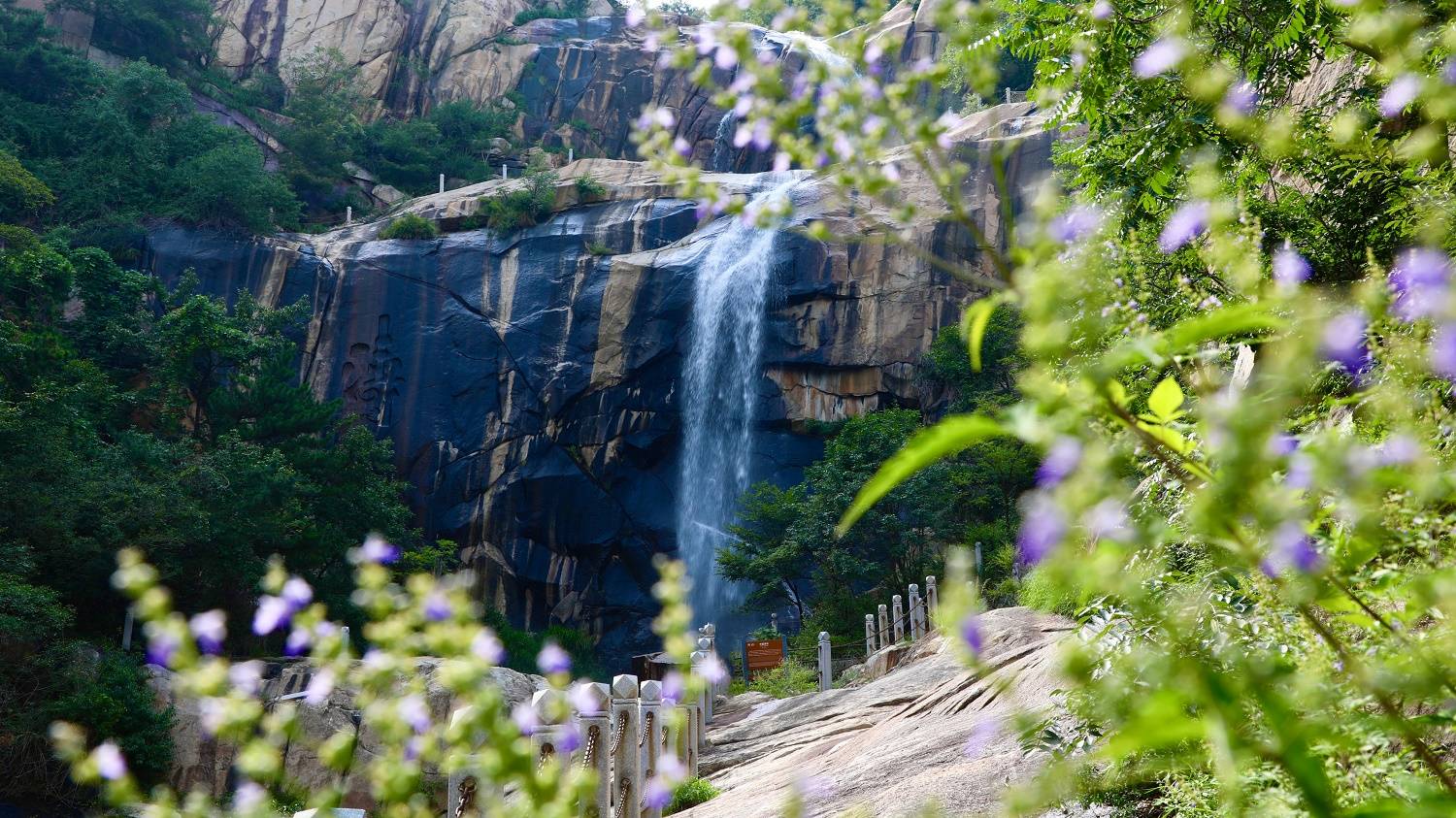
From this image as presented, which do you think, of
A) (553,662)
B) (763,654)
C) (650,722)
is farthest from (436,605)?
(763,654)

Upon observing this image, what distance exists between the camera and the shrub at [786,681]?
1354 cm

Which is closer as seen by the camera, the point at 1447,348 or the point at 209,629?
the point at 1447,348

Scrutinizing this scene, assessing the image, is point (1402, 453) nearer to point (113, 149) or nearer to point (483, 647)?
point (483, 647)

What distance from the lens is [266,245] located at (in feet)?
79.9

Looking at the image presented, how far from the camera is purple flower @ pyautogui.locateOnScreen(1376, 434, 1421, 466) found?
0.74m

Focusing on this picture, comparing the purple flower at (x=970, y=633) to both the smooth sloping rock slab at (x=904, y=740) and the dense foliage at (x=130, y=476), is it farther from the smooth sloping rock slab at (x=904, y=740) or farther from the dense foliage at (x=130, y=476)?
the dense foliage at (x=130, y=476)

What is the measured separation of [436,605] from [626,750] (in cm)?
453

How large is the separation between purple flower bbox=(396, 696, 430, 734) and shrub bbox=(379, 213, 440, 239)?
2577 centimetres

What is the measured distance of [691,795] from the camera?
634cm

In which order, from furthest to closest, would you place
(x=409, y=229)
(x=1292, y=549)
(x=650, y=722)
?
(x=409, y=229)
(x=650, y=722)
(x=1292, y=549)

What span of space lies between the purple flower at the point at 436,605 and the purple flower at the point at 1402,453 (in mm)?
766

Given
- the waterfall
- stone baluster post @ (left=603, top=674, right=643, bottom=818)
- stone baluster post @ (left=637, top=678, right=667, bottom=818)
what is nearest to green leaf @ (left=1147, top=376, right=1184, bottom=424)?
stone baluster post @ (left=603, top=674, right=643, bottom=818)

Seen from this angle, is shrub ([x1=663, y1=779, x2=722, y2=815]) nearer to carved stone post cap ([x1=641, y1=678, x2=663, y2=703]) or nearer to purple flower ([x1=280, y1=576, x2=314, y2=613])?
carved stone post cap ([x1=641, y1=678, x2=663, y2=703])

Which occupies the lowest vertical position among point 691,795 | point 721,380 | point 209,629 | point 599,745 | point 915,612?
point 691,795
